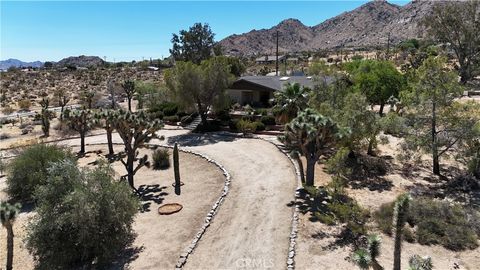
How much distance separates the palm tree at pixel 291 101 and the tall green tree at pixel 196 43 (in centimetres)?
3786

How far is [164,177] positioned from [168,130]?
560 inches

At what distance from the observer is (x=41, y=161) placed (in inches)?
987

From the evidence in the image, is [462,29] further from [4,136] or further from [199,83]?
[4,136]

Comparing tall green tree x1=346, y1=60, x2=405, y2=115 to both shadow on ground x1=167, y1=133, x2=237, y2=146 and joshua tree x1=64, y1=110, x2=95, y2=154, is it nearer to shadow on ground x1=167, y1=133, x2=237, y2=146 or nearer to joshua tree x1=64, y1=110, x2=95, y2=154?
shadow on ground x1=167, y1=133, x2=237, y2=146

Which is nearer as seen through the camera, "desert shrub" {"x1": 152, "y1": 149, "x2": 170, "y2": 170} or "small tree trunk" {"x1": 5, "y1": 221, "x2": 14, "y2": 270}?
"small tree trunk" {"x1": 5, "y1": 221, "x2": 14, "y2": 270}

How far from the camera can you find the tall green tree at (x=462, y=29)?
55.1 metres

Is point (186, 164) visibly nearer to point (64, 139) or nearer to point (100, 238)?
point (100, 238)

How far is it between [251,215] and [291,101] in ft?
41.5

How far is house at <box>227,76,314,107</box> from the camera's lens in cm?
4369

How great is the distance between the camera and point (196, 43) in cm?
6519

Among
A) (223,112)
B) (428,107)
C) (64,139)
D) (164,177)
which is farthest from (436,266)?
(64,139)

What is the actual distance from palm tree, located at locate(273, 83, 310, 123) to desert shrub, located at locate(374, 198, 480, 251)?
1172cm

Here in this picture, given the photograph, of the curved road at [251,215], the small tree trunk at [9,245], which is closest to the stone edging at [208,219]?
the curved road at [251,215]

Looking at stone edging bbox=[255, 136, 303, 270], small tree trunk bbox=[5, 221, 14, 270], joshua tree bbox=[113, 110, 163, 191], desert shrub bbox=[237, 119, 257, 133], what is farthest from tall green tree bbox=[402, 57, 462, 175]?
small tree trunk bbox=[5, 221, 14, 270]
